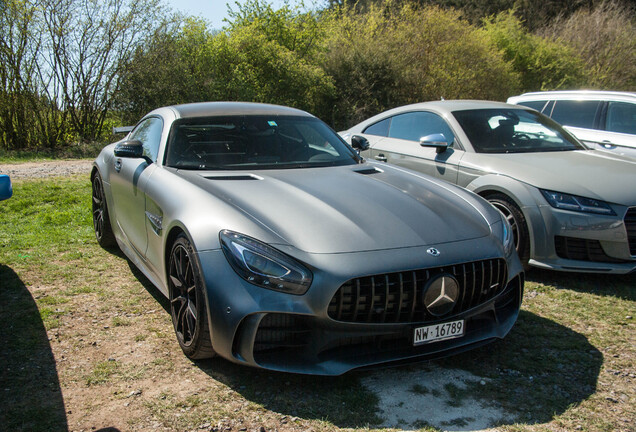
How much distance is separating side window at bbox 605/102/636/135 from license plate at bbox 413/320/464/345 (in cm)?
563

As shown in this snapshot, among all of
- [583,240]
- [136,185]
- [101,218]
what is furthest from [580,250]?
[101,218]

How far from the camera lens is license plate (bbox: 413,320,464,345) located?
304 cm

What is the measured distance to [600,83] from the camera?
2289cm

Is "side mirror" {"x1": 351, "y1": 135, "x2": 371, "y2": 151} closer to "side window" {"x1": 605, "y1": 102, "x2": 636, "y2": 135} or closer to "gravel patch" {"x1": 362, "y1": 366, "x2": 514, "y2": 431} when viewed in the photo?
"gravel patch" {"x1": 362, "y1": 366, "x2": 514, "y2": 431}

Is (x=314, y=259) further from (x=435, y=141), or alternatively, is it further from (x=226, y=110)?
(x=435, y=141)

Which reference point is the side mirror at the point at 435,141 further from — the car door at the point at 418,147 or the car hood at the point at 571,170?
the car hood at the point at 571,170

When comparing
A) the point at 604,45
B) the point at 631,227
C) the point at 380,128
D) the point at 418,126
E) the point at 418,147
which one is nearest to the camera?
the point at 631,227

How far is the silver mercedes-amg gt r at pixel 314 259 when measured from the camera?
2.92 metres

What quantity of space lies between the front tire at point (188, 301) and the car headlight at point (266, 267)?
267 millimetres

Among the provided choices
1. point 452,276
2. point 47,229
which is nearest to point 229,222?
point 452,276

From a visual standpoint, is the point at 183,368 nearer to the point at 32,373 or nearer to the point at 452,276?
the point at 32,373

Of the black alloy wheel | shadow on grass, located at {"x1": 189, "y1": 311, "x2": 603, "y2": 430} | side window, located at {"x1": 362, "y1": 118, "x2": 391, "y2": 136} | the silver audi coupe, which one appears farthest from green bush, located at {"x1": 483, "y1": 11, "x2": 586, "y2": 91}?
shadow on grass, located at {"x1": 189, "y1": 311, "x2": 603, "y2": 430}

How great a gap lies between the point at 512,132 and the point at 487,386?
3483 mm

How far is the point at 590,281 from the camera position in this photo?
16.3 feet
